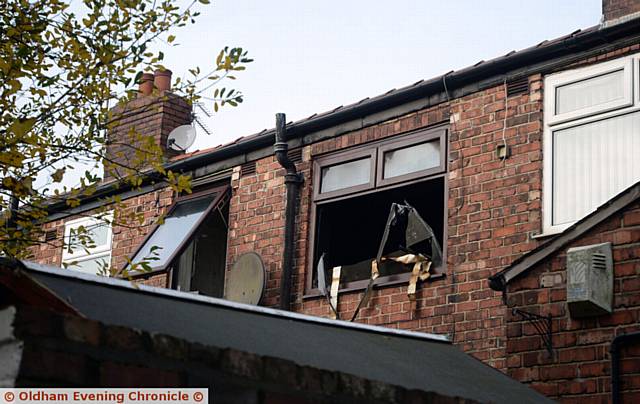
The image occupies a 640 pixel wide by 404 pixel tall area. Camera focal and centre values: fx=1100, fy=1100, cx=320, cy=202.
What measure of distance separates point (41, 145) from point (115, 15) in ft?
4.17

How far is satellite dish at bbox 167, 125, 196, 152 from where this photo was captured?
16609 mm

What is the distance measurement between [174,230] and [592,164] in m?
5.80

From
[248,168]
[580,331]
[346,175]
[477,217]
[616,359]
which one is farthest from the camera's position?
[248,168]

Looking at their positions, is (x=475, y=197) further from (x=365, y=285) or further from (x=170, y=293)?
(x=170, y=293)

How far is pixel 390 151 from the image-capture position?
12.5 metres

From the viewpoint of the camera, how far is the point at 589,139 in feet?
35.5

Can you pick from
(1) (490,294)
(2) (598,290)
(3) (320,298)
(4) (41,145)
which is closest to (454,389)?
(2) (598,290)

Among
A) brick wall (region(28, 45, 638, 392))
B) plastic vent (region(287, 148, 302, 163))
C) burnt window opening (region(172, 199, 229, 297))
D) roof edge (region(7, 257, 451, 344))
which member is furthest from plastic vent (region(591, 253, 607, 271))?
burnt window opening (region(172, 199, 229, 297))

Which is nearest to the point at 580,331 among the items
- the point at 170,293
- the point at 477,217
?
the point at 477,217

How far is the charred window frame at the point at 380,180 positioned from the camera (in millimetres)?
12008

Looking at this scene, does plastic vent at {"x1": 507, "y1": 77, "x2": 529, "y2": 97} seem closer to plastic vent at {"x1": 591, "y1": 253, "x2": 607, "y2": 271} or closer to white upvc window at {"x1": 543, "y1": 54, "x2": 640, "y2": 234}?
white upvc window at {"x1": 543, "y1": 54, "x2": 640, "y2": 234}

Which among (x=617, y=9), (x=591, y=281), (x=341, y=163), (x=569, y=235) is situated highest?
(x=617, y=9)

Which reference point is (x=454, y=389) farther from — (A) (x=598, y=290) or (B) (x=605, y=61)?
(B) (x=605, y=61)

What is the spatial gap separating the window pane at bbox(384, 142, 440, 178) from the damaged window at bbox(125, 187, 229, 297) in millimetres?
2746
